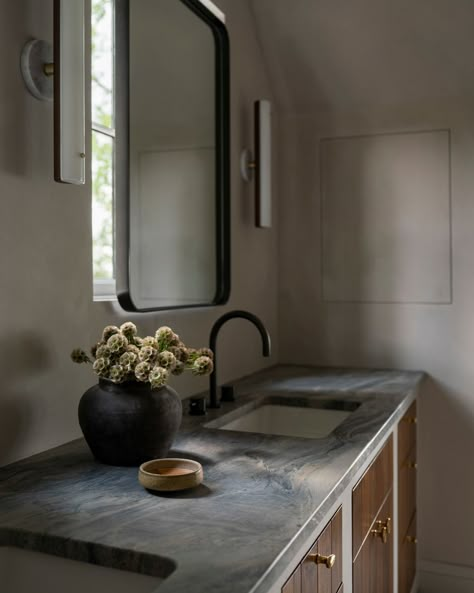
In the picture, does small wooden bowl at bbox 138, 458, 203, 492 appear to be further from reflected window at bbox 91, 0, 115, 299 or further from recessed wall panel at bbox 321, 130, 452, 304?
recessed wall panel at bbox 321, 130, 452, 304

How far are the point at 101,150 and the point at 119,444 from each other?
0.75 meters

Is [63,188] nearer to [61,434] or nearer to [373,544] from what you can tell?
[61,434]

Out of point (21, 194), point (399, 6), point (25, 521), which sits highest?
point (399, 6)

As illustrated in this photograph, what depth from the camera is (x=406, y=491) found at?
224 centimetres

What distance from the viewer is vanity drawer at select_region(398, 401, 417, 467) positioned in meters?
2.08

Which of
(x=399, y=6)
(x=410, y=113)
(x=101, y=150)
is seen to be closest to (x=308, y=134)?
(x=410, y=113)

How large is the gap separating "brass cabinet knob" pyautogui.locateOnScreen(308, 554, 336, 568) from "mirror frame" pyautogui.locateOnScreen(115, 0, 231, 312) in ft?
2.61

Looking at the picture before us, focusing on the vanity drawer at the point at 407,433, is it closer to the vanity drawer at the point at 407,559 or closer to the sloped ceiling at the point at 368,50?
the vanity drawer at the point at 407,559

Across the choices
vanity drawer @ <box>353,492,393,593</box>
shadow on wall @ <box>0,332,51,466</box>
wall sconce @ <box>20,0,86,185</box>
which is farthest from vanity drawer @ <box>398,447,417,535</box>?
wall sconce @ <box>20,0,86,185</box>

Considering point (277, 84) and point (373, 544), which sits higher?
point (277, 84)

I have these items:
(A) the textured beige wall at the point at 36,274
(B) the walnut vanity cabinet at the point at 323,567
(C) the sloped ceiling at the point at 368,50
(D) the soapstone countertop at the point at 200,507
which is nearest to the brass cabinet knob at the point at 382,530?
(D) the soapstone countertop at the point at 200,507

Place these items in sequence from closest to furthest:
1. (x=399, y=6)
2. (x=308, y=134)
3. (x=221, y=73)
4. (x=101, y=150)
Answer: (x=101, y=150), (x=221, y=73), (x=399, y=6), (x=308, y=134)

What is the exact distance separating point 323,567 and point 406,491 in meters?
1.15

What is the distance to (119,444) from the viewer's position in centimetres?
128
